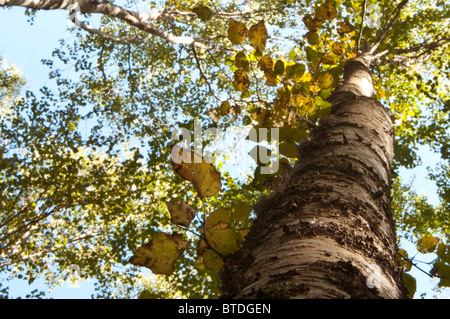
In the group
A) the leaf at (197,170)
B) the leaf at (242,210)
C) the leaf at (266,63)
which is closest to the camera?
the leaf at (197,170)

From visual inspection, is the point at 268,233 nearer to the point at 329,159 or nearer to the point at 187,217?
the point at 187,217

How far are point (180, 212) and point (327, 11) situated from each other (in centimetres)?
144


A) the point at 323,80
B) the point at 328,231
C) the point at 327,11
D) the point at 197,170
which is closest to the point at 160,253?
the point at 197,170

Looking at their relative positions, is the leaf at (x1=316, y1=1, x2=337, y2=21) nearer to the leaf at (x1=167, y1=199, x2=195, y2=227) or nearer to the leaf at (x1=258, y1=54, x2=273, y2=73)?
the leaf at (x1=258, y1=54, x2=273, y2=73)

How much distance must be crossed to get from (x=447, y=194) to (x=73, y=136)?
844 centimetres

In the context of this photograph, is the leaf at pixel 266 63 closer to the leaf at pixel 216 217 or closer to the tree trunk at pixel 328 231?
the tree trunk at pixel 328 231

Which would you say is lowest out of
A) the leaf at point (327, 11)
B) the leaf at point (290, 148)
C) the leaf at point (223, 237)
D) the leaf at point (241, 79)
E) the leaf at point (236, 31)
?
the leaf at point (223, 237)

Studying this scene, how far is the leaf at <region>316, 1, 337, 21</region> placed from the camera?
6.03 ft

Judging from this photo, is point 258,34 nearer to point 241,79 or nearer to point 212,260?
point 241,79

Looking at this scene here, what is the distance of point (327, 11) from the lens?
6.09 ft

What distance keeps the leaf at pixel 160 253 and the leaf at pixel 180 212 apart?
0.20 ft

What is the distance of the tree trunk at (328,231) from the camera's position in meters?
0.74

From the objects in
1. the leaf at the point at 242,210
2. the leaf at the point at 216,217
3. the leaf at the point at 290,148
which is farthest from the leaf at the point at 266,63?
the leaf at the point at 216,217

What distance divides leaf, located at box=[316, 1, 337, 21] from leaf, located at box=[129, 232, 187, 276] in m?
1.49
